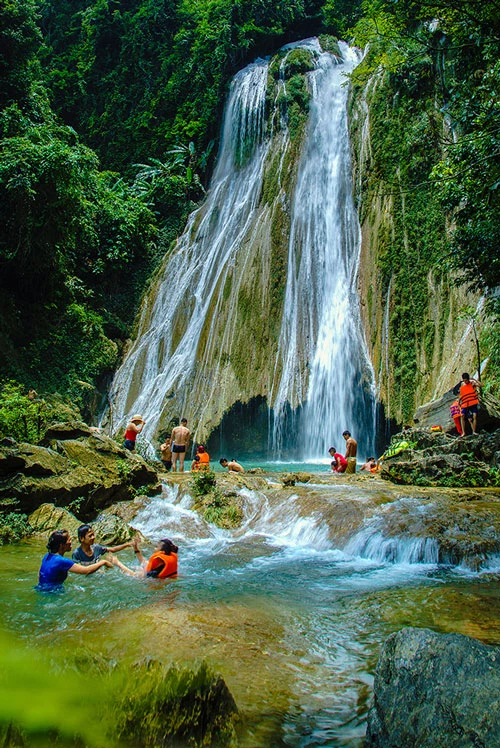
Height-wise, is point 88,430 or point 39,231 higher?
point 39,231

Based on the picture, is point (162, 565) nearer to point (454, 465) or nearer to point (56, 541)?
point (56, 541)

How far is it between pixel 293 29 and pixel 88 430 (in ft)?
104

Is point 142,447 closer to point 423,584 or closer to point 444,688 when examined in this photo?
point 423,584

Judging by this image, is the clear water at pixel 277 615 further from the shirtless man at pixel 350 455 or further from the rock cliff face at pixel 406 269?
the rock cliff face at pixel 406 269

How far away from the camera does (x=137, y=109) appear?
34344 millimetres

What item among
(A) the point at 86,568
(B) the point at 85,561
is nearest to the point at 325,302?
(B) the point at 85,561

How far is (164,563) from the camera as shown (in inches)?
247

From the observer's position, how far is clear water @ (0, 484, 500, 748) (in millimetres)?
3262

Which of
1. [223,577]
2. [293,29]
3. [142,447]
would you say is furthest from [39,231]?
[293,29]

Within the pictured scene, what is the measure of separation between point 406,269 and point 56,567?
16.2 metres

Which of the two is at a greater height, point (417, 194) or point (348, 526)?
point (417, 194)

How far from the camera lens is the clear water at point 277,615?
3.26 metres

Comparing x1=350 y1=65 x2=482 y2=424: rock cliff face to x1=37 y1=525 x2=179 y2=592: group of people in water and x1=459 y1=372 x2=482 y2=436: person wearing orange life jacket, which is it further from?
x1=37 y1=525 x2=179 y2=592: group of people in water

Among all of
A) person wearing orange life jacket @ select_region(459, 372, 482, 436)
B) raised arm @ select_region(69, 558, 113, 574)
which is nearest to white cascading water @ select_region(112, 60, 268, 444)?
person wearing orange life jacket @ select_region(459, 372, 482, 436)
